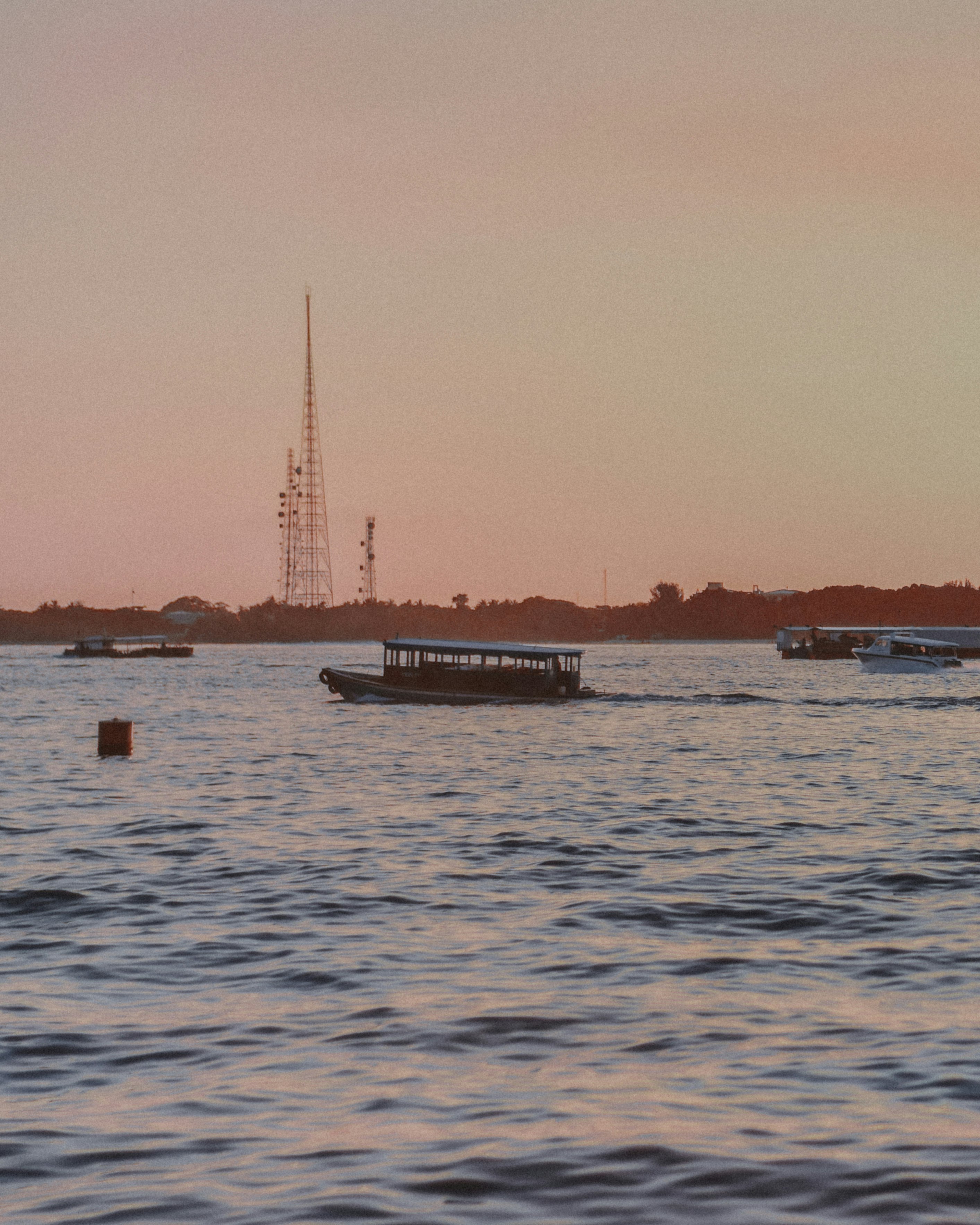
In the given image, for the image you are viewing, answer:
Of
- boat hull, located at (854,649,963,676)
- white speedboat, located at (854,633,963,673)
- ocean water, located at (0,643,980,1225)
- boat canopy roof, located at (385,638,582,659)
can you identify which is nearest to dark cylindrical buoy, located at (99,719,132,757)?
ocean water, located at (0,643,980,1225)

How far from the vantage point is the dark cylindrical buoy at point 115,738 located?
4631cm

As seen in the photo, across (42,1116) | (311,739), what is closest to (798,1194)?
(42,1116)

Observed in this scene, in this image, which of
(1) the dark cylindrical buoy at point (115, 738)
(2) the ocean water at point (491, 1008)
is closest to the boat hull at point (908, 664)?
(1) the dark cylindrical buoy at point (115, 738)

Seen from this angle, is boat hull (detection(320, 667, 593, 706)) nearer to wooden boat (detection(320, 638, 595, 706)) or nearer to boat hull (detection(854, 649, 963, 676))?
wooden boat (detection(320, 638, 595, 706))

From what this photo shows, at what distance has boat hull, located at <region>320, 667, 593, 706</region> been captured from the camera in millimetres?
79938

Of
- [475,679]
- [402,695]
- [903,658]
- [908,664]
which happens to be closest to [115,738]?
[402,695]

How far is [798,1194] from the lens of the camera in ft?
27.5

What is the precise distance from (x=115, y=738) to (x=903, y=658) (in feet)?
367

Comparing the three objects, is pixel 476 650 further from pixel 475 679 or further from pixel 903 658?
pixel 903 658

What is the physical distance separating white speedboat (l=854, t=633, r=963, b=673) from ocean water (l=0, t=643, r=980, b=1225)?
114m

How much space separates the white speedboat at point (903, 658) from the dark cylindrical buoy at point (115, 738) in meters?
110

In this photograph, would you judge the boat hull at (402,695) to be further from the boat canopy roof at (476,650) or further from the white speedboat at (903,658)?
the white speedboat at (903,658)

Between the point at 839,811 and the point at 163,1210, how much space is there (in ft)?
82.1

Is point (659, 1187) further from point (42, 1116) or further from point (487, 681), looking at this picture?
point (487, 681)
